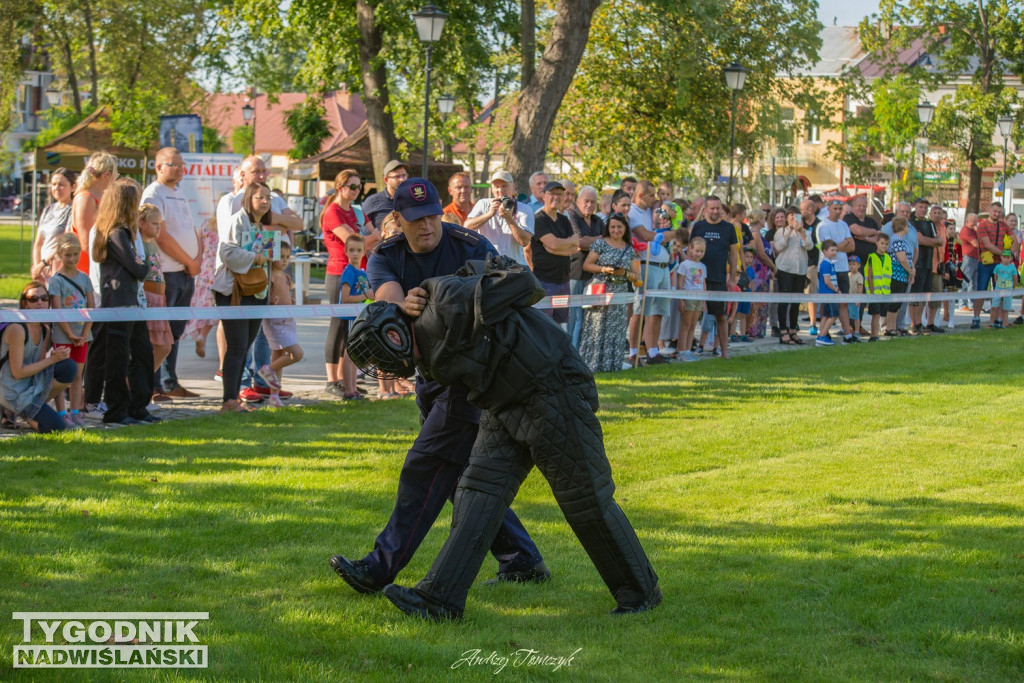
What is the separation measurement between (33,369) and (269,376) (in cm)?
249

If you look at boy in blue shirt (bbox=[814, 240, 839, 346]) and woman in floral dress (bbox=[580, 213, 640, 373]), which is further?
boy in blue shirt (bbox=[814, 240, 839, 346])

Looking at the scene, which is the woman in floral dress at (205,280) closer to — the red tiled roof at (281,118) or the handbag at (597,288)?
the handbag at (597,288)

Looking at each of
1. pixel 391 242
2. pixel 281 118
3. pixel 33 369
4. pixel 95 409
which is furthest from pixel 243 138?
pixel 391 242

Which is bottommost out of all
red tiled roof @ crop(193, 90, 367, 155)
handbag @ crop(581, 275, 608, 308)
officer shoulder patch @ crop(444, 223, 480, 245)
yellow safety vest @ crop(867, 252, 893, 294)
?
handbag @ crop(581, 275, 608, 308)

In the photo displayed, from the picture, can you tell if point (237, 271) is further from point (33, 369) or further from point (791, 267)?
point (791, 267)

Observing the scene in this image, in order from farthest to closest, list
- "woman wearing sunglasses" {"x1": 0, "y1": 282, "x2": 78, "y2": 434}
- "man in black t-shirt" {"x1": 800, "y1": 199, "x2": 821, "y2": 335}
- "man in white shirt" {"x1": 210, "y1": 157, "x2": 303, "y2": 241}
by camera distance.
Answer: "man in black t-shirt" {"x1": 800, "y1": 199, "x2": 821, "y2": 335}, "man in white shirt" {"x1": 210, "y1": 157, "x2": 303, "y2": 241}, "woman wearing sunglasses" {"x1": 0, "y1": 282, "x2": 78, "y2": 434}

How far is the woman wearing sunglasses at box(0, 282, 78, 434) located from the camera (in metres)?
8.48

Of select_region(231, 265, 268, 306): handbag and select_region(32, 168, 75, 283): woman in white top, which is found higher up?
select_region(32, 168, 75, 283): woman in white top

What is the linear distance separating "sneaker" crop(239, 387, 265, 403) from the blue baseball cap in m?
5.49

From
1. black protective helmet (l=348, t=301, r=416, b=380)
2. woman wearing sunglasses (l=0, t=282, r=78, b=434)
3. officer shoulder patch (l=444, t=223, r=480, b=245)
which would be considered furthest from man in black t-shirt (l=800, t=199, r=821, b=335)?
black protective helmet (l=348, t=301, r=416, b=380)

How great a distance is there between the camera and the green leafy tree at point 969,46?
1593 inches

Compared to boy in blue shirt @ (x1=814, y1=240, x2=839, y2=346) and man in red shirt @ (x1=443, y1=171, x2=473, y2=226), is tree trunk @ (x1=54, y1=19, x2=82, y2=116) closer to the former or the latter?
boy in blue shirt @ (x1=814, y1=240, x2=839, y2=346)

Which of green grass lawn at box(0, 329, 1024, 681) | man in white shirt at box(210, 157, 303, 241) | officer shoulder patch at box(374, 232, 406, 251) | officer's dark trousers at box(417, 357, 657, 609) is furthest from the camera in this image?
man in white shirt at box(210, 157, 303, 241)

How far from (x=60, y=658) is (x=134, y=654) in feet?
0.85
